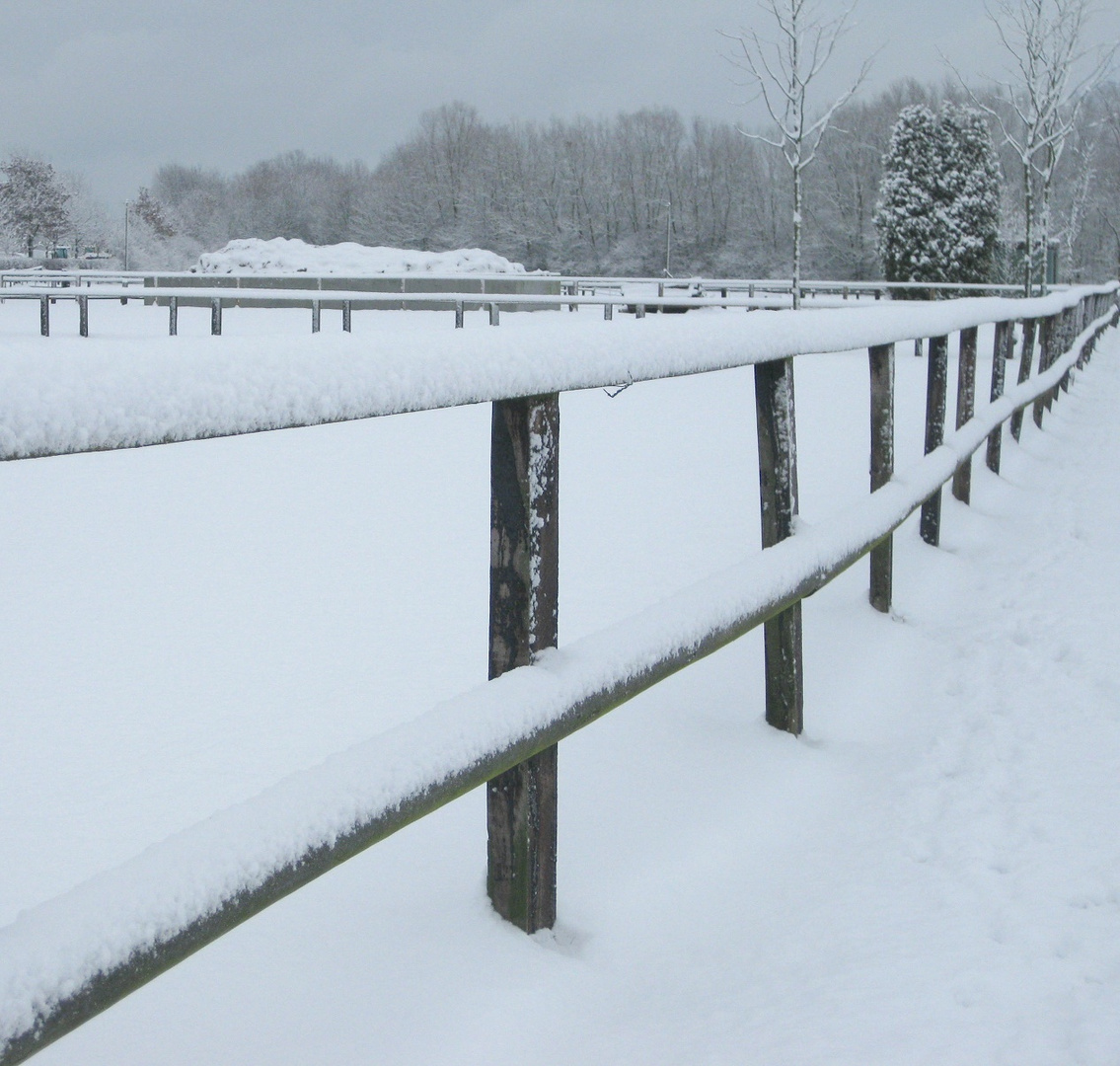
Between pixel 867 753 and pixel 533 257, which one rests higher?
pixel 533 257

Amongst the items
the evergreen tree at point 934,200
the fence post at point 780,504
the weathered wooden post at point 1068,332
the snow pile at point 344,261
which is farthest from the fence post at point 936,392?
the evergreen tree at point 934,200

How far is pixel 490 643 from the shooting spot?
182 centimetres

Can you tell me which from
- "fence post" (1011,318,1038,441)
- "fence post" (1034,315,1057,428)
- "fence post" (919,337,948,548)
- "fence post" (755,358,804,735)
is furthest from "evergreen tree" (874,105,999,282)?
"fence post" (755,358,804,735)

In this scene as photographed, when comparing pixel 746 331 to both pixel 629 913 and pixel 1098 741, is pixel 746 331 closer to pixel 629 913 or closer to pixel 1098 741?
pixel 629 913

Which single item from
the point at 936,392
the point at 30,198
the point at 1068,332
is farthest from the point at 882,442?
the point at 30,198

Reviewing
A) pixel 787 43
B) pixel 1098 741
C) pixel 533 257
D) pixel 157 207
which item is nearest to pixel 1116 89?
pixel 533 257

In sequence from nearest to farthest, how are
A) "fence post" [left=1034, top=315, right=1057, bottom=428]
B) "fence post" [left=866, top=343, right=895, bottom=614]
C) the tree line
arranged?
"fence post" [left=866, top=343, right=895, bottom=614], "fence post" [left=1034, top=315, right=1057, bottom=428], the tree line

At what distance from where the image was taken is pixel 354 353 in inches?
53.0

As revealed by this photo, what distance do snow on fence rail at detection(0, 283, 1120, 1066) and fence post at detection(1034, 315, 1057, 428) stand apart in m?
7.04

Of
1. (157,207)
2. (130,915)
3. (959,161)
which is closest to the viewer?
(130,915)

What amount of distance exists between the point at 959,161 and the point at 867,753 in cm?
3878

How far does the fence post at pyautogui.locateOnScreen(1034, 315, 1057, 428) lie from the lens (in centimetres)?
948

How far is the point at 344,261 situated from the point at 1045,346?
109 ft

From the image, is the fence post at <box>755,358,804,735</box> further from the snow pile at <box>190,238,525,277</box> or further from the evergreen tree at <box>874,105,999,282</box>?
the evergreen tree at <box>874,105,999,282</box>
